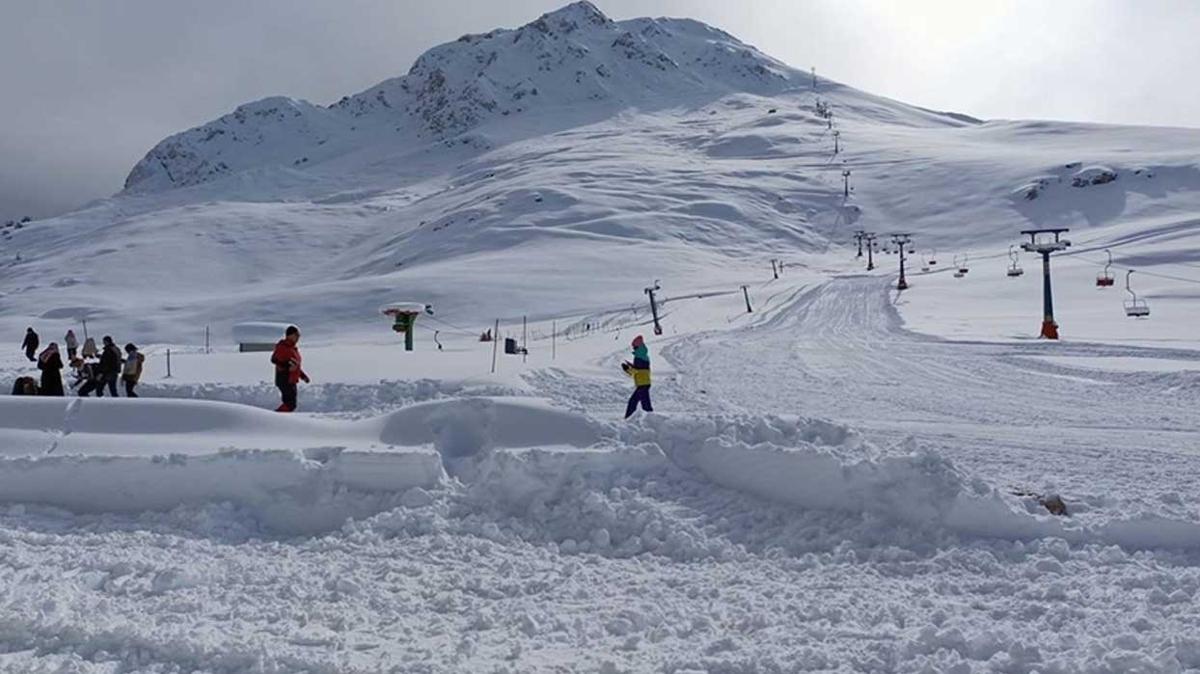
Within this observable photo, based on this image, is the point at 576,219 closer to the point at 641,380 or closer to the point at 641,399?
the point at 641,399

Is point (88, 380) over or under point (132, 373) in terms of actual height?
under

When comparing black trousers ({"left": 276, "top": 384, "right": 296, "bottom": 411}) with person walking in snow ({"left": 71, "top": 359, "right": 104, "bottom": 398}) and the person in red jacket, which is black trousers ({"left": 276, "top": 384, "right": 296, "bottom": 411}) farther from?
person walking in snow ({"left": 71, "top": 359, "right": 104, "bottom": 398})

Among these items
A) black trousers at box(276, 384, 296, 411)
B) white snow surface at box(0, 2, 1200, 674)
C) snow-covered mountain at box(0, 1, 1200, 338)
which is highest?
snow-covered mountain at box(0, 1, 1200, 338)

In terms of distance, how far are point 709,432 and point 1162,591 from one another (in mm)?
4134

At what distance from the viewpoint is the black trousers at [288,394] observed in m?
14.2

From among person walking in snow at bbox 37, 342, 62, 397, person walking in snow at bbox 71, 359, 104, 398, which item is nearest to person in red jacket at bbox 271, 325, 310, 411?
person walking in snow at bbox 37, 342, 62, 397

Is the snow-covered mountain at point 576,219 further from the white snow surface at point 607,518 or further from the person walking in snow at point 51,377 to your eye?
the white snow surface at point 607,518

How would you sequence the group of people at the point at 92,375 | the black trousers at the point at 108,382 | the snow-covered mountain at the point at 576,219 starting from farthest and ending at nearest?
the snow-covered mountain at the point at 576,219
the black trousers at the point at 108,382
the group of people at the point at 92,375

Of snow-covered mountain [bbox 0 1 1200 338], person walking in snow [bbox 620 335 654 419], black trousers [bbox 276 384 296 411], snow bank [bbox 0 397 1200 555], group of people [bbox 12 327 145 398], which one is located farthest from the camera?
snow-covered mountain [bbox 0 1 1200 338]

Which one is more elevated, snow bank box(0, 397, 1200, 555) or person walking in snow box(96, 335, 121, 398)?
person walking in snow box(96, 335, 121, 398)

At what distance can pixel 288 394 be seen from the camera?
46.6 feet

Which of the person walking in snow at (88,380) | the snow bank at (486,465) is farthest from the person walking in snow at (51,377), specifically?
the snow bank at (486,465)

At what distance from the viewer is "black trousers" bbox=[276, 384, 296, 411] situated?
1417 cm

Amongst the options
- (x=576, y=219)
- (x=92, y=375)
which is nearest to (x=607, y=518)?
(x=92, y=375)
